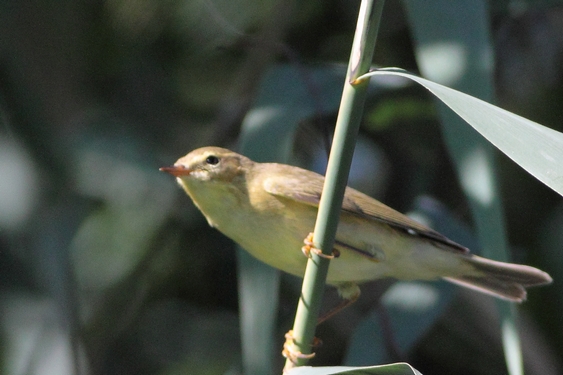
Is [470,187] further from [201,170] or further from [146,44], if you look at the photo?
[146,44]

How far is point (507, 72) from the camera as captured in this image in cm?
321

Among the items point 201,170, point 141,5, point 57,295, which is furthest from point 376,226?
point 141,5

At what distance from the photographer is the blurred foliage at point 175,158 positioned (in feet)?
7.64

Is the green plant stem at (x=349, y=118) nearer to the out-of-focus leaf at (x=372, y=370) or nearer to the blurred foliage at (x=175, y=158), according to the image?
the out-of-focus leaf at (x=372, y=370)

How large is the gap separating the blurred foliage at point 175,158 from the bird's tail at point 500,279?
0.37 meters

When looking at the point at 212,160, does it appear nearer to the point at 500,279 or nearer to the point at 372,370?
the point at 500,279

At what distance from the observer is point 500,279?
2.13 meters

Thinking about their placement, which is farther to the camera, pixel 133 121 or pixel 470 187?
pixel 133 121

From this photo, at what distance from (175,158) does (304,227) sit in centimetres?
113

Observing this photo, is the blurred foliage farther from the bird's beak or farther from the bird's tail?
the bird's beak

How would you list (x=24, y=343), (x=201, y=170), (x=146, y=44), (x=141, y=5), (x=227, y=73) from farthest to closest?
(x=227, y=73) → (x=146, y=44) → (x=141, y=5) → (x=24, y=343) → (x=201, y=170)

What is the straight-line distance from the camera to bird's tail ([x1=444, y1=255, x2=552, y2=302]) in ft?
6.79

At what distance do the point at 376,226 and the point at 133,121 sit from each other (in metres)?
1.26

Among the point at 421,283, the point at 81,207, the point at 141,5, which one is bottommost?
the point at 421,283
